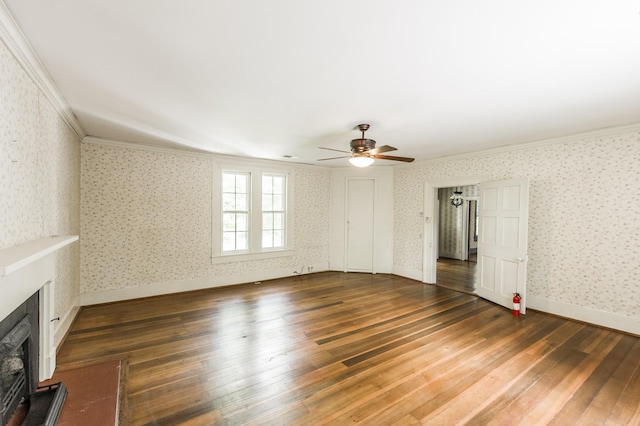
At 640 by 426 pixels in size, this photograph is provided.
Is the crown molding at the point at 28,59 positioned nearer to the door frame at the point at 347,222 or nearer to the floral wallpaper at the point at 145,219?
the floral wallpaper at the point at 145,219

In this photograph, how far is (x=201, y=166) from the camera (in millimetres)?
4953

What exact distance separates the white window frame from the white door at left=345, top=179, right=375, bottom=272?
1446 mm

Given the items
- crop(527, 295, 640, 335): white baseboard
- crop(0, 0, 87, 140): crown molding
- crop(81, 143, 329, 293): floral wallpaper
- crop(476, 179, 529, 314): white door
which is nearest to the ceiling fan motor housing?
crop(476, 179, 529, 314): white door

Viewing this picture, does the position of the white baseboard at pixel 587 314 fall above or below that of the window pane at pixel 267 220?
below

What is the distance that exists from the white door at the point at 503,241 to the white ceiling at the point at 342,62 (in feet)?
3.70

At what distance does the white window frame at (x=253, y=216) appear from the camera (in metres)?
5.11

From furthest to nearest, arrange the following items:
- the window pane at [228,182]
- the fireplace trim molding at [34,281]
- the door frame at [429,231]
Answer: the door frame at [429,231]
the window pane at [228,182]
the fireplace trim molding at [34,281]

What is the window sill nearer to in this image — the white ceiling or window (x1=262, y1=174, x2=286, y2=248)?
window (x1=262, y1=174, x2=286, y2=248)

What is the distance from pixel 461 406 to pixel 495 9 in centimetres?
264

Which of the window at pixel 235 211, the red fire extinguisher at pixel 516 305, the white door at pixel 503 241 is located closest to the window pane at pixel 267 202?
the window at pixel 235 211

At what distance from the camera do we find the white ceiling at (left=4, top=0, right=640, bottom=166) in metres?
1.44

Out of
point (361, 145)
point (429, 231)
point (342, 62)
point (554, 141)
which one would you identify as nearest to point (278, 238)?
point (429, 231)

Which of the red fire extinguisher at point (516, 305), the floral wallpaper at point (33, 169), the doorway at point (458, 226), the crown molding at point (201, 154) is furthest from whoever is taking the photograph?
the doorway at point (458, 226)

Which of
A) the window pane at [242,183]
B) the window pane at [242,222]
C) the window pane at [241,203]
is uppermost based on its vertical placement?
the window pane at [242,183]
